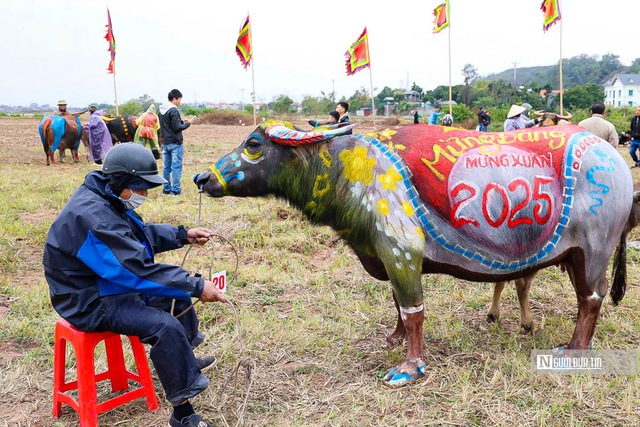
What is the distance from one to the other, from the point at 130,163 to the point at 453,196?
177 cm

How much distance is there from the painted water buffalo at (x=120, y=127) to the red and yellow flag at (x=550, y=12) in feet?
28.7

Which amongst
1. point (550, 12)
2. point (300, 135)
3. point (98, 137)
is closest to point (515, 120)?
point (550, 12)

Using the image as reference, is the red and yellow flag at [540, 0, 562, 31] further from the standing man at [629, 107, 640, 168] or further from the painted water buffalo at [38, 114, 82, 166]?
the painted water buffalo at [38, 114, 82, 166]

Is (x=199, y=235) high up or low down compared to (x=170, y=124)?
down

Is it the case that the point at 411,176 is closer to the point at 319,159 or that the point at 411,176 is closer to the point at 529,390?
the point at 319,159

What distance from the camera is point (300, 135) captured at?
3270 millimetres

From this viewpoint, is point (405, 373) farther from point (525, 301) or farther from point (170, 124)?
point (170, 124)

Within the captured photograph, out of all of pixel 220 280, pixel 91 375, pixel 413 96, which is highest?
pixel 413 96

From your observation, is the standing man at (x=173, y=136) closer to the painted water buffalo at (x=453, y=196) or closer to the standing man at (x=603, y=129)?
the painted water buffalo at (x=453, y=196)

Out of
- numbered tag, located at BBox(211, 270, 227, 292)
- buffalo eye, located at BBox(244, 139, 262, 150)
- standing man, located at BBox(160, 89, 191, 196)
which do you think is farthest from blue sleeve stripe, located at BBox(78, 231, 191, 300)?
standing man, located at BBox(160, 89, 191, 196)

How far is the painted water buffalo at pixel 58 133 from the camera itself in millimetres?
11688

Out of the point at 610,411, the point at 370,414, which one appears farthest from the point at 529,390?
the point at 370,414

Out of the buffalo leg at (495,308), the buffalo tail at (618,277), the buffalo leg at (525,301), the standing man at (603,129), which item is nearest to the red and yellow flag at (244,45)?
the standing man at (603,129)

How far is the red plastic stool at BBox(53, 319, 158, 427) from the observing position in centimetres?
274
